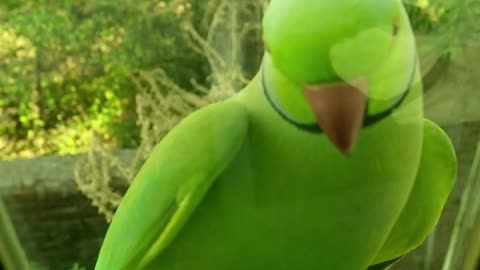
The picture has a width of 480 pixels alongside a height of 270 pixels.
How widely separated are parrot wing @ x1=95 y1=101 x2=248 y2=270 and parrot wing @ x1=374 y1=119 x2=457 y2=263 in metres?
0.12

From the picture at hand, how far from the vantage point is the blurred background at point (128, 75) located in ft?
1.17

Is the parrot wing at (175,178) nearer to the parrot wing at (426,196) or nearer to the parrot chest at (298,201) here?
the parrot chest at (298,201)

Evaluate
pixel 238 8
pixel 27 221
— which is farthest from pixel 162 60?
pixel 27 221

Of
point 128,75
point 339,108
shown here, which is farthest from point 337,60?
point 128,75

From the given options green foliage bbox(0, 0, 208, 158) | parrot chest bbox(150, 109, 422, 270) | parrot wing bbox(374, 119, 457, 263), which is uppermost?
green foliage bbox(0, 0, 208, 158)

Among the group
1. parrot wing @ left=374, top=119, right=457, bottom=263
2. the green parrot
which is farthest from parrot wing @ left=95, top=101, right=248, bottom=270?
parrot wing @ left=374, top=119, right=457, bottom=263

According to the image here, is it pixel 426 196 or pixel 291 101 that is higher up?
pixel 291 101

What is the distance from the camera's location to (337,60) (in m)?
0.28

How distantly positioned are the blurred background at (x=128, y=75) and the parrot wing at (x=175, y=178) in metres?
0.04

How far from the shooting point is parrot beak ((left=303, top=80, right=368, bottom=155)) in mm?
287

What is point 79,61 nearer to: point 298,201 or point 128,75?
point 128,75

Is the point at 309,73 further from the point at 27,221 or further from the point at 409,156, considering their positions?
the point at 27,221

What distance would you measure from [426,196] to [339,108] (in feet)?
0.41

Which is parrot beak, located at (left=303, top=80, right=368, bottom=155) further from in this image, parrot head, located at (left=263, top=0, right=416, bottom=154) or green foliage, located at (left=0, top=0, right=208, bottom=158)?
green foliage, located at (left=0, top=0, right=208, bottom=158)
